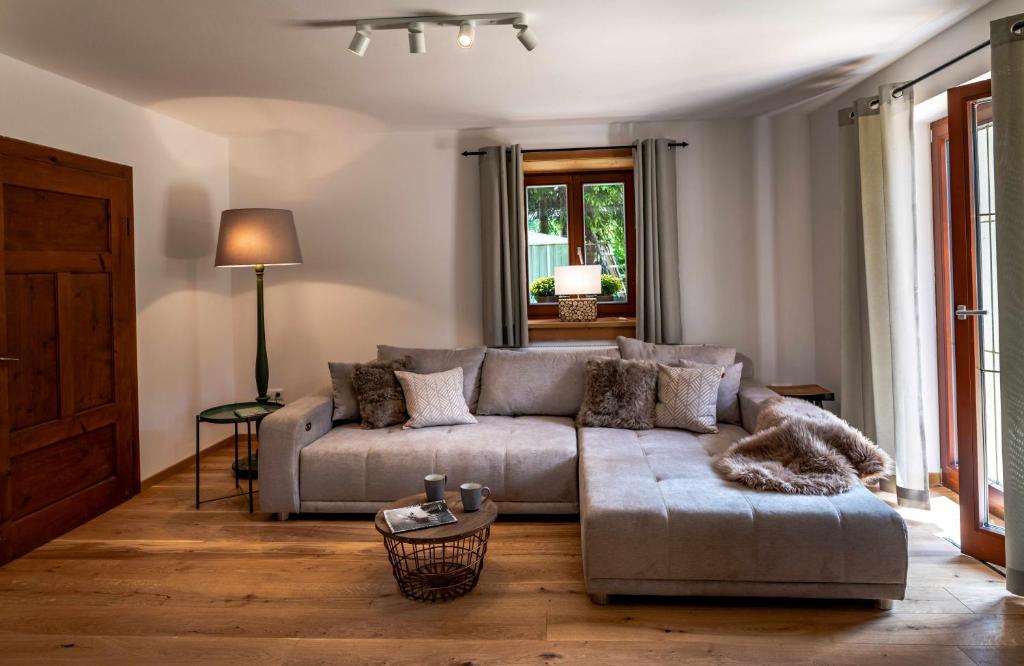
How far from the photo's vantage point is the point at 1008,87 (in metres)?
2.53

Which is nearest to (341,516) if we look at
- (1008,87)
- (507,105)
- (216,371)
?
(216,371)

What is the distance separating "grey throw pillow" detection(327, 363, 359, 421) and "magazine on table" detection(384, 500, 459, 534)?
146 cm

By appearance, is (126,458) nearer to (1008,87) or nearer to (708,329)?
(708,329)

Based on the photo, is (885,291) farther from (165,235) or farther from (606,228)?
(165,235)

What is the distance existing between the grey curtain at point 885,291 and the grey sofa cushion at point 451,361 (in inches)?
84.8

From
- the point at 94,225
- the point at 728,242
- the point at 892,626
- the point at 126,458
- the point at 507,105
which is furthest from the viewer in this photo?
the point at 728,242

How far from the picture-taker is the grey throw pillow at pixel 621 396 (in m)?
3.90

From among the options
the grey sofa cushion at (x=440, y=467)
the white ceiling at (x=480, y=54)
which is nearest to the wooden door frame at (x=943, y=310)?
the white ceiling at (x=480, y=54)

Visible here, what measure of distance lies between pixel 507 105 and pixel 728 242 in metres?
1.82

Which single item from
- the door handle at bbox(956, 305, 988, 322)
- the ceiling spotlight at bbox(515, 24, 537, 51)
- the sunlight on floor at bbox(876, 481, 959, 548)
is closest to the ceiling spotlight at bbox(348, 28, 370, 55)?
the ceiling spotlight at bbox(515, 24, 537, 51)

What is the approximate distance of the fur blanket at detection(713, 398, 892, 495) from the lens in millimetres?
2770

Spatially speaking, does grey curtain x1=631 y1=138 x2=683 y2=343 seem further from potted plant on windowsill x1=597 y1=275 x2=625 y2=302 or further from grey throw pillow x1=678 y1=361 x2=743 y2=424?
grey throw pillow x1=678 y1=361 x2=743 y2=424

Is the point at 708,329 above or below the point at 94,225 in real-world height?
below

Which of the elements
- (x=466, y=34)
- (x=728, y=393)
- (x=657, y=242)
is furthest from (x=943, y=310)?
(x=466, y=34)
